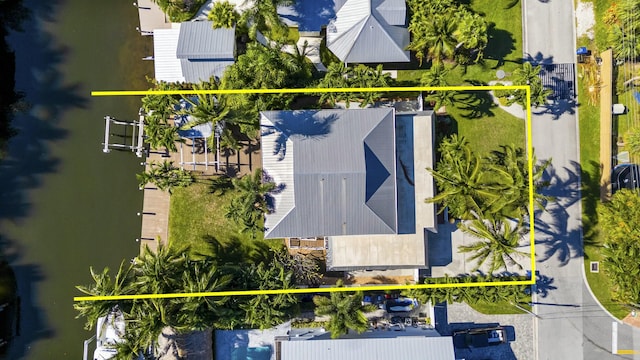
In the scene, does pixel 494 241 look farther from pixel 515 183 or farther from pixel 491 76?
pixel 491 76

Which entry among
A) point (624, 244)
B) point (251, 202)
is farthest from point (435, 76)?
point (624, 244)

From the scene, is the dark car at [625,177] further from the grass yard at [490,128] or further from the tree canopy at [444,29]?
the tree canopy at [444,29]

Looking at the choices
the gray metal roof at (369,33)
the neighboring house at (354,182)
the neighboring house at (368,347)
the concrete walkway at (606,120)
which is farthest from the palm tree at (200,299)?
the concrete walkway at (606,120)

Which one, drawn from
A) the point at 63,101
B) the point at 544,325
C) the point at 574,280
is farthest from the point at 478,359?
the point at 63,101

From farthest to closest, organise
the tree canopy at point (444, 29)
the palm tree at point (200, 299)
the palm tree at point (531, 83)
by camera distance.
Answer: the palm tree at point (531, 83) → the tree canopy at point (444, 29) → the palm tree at point (200, 299)

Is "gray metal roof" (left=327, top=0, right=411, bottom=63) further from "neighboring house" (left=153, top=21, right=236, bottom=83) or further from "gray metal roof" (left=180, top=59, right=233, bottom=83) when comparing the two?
"gray metal roof" (left=180, top=59, right=233, bottom=83)
